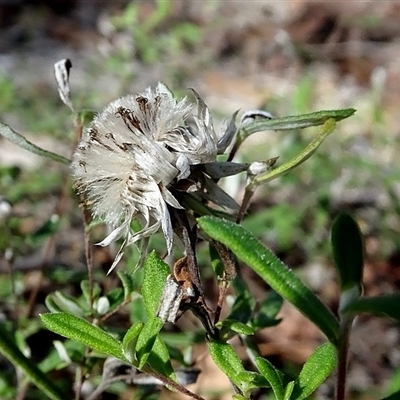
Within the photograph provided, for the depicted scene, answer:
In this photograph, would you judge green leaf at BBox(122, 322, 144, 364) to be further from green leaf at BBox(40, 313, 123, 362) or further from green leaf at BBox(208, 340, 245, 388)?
green leaf at BBox(208, 340, 245, 388)

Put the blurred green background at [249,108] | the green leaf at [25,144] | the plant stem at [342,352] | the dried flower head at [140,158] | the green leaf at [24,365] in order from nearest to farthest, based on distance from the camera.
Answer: the plant stem at [342,352] → the dried flower head at [140,158] → the green leaf at [25,144] → the green leaf at [24,365] → the blurred green background at [249,108]

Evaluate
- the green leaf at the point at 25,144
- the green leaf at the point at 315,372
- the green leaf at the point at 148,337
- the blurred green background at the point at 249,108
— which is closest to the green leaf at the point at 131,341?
the green leaf at the point at 148,337

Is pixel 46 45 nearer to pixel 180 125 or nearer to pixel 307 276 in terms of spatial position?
pixel 307 276

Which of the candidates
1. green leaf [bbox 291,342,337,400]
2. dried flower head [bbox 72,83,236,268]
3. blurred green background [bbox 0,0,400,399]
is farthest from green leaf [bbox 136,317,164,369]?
blurred green background [bbox 0,0,400,399]

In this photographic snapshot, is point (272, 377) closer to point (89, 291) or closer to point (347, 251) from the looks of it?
point (347, 251)

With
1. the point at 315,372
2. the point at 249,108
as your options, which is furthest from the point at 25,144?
the point at 249,108

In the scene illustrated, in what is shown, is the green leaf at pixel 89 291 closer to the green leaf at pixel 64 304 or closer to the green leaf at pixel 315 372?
the green leaf at pixel 64 304
